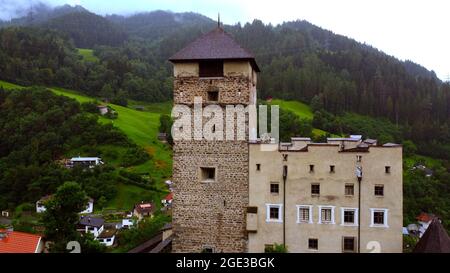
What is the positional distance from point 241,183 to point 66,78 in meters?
120

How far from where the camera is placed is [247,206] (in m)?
22.0

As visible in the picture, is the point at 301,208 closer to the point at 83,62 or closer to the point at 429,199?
the point at 429,199

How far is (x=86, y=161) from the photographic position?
281 ft

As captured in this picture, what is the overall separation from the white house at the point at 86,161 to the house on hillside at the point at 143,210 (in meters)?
21.4

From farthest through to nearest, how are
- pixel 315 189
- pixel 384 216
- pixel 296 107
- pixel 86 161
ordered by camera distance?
pixel 296 107 < pixel 86 161 < pixel 315 189 < pixel 384 216

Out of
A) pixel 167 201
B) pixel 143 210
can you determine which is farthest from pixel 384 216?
pixel 167 201

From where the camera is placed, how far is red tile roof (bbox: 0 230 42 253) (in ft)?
95.9

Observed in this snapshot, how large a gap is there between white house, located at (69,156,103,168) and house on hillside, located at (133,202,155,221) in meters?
21.4

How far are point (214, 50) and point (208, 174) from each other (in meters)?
6.53

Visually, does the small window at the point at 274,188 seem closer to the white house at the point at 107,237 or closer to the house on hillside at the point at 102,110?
the white house at the point at 107,237

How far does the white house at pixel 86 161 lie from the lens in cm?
8431

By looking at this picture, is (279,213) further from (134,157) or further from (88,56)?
(88,56)

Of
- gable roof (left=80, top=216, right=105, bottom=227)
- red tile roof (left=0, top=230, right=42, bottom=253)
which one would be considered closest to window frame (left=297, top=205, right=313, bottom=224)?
red tile roof (left=0, top=230, right=42, bottom=253)
